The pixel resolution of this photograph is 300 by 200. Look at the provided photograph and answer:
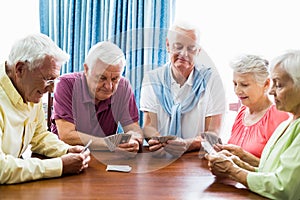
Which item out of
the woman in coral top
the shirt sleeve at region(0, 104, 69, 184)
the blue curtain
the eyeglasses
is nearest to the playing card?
the woman in coral top

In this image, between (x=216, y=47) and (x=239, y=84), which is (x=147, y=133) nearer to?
(x=239, y=84)

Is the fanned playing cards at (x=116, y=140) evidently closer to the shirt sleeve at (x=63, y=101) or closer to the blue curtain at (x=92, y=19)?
the shirt sleeve at (x=63, y=101)

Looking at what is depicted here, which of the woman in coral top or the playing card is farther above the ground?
the woman in coral top

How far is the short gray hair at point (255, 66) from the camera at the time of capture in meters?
1.83

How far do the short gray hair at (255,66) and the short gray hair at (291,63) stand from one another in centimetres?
39

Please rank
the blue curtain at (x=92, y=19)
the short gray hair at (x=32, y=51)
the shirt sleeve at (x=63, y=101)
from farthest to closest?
the blue curtain at (x=92, y=19)
the shirt sleeve at (x=63, y=101)
the short gray hair at (x=32, y=51)

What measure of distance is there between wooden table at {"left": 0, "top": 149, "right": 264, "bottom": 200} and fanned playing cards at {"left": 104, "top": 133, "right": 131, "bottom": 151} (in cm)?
12

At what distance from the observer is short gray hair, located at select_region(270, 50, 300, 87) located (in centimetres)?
137

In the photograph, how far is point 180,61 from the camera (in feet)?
5.98

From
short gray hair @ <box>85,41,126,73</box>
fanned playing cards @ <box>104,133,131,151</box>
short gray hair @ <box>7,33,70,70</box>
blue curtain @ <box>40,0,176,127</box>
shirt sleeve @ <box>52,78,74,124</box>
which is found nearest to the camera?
short gray hair @ <box>7,33,70,70</box>

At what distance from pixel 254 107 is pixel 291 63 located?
540mm

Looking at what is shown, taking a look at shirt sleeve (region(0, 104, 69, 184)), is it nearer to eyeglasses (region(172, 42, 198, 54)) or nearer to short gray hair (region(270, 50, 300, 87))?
eyeglasses (region(172, 42, 198, 54))

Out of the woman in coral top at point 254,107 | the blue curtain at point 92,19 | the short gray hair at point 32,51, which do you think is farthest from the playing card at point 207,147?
the blue curtain at point 92,19

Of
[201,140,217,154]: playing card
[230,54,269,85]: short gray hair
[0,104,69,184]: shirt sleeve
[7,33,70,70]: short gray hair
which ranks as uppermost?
[7,33,70,70]: short gray hair
